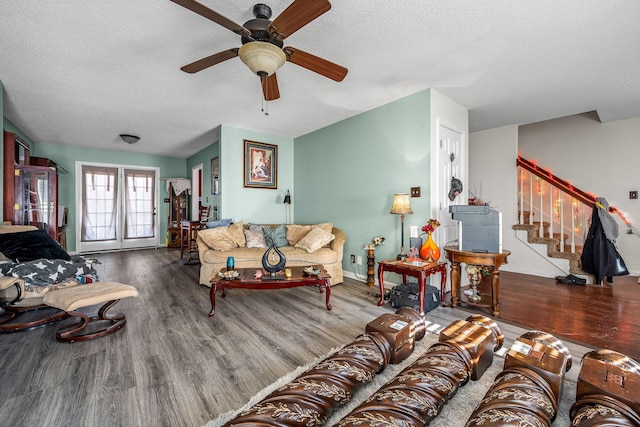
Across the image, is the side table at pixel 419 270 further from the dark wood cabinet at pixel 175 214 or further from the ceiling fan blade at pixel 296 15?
the dark wood cabinet at pixel 175 214

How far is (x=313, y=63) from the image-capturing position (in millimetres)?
2111

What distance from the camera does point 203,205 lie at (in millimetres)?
6594

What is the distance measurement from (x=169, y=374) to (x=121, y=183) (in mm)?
6757

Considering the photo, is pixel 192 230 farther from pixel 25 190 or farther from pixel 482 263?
pixel 482 263

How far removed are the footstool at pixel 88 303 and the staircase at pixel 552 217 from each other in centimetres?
548

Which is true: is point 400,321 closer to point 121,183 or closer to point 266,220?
point 266,220

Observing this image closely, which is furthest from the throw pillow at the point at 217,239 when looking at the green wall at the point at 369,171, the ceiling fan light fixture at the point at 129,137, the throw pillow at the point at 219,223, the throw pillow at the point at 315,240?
the ceiling fan light fixture at the point at 129,137

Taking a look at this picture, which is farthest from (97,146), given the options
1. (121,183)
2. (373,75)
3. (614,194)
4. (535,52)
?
(614,194)

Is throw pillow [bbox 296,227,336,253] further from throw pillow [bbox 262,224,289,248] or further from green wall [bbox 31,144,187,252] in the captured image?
green wall [bbox 31,144,187,252]

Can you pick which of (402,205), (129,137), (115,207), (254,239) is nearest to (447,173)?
(402,205)

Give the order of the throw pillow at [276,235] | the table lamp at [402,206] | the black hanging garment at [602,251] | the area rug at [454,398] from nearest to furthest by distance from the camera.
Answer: the area rug at [454,398]
the table lamp at [402,206]
the black hanging garment at [602,251]
the throw pillow at [276,235]

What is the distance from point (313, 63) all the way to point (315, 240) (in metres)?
Result: 2.43

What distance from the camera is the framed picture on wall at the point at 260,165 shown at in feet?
16.1

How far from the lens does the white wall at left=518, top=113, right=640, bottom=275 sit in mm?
4211
